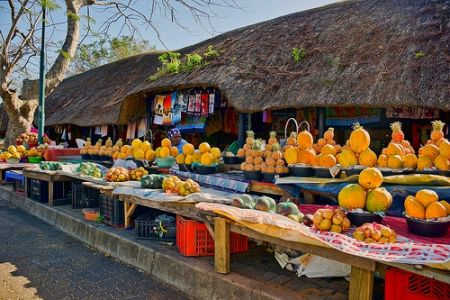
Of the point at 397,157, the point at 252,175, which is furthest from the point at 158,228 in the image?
the point at 397,157

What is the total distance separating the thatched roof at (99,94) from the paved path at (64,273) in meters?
6.81

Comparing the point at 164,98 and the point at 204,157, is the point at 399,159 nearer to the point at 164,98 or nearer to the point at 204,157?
the point at 204,157

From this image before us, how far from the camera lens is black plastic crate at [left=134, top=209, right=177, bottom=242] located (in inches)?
205

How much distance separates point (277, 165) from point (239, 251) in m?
1.27

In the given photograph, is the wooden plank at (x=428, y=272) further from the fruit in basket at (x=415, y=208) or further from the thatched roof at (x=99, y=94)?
the thatched roof at (x=99, y=94)

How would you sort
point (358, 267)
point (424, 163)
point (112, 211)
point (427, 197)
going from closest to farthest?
1. point (358, 267)
2. point (427, 197)
3. point (424, 163)
4. point (112, 211)

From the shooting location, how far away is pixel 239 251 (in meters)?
4.82

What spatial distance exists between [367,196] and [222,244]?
159 cm

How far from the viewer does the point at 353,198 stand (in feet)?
11.1

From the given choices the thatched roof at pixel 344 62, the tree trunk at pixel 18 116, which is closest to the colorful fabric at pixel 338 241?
the thatched roof at pixel 344 62

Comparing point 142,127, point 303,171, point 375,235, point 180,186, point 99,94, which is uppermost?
point 99,94

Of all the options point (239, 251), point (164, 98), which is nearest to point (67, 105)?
point (164, 98)

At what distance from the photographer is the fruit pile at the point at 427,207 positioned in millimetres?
3037

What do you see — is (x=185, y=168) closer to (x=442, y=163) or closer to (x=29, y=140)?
(x=442, y=163)
